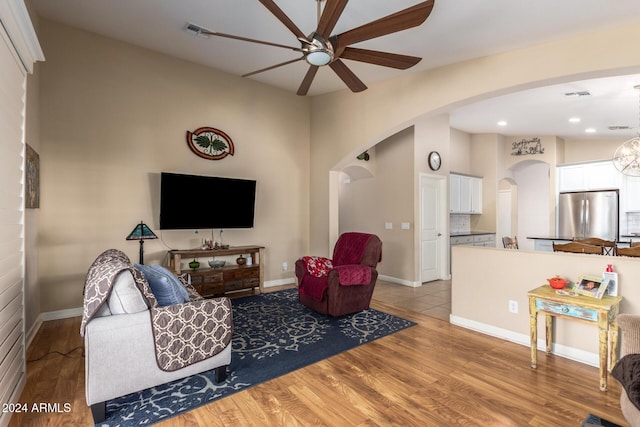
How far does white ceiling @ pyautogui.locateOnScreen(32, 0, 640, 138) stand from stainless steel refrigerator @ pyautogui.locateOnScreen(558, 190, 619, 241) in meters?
2.16

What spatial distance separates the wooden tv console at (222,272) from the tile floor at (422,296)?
1.79m

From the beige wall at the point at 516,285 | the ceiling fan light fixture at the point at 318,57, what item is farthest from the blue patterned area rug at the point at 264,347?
the ceiling fan light fixture at the point at 318,57

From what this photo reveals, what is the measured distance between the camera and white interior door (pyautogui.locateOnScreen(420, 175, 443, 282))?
18.5 feet

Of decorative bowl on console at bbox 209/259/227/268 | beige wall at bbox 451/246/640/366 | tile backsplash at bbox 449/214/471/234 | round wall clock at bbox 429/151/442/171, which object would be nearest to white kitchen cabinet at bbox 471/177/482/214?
tile backsplash at bbox 449/214/471/234

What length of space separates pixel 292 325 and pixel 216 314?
1405 millimetres

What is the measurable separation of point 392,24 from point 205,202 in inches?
126

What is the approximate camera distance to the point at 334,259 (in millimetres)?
4477

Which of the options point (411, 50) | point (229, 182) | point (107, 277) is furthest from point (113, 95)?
point (411, 50)

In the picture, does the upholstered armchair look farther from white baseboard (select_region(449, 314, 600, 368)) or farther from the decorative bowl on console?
the decorative bowl on console

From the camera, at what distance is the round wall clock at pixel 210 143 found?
4.54m

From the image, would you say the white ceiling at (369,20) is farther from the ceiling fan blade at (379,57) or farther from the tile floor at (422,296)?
the tile floor at (422,296)

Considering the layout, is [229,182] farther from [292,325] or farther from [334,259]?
[292,325]

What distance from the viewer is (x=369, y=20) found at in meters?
3.14

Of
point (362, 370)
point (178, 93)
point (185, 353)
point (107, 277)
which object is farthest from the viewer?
point (178, 93)
